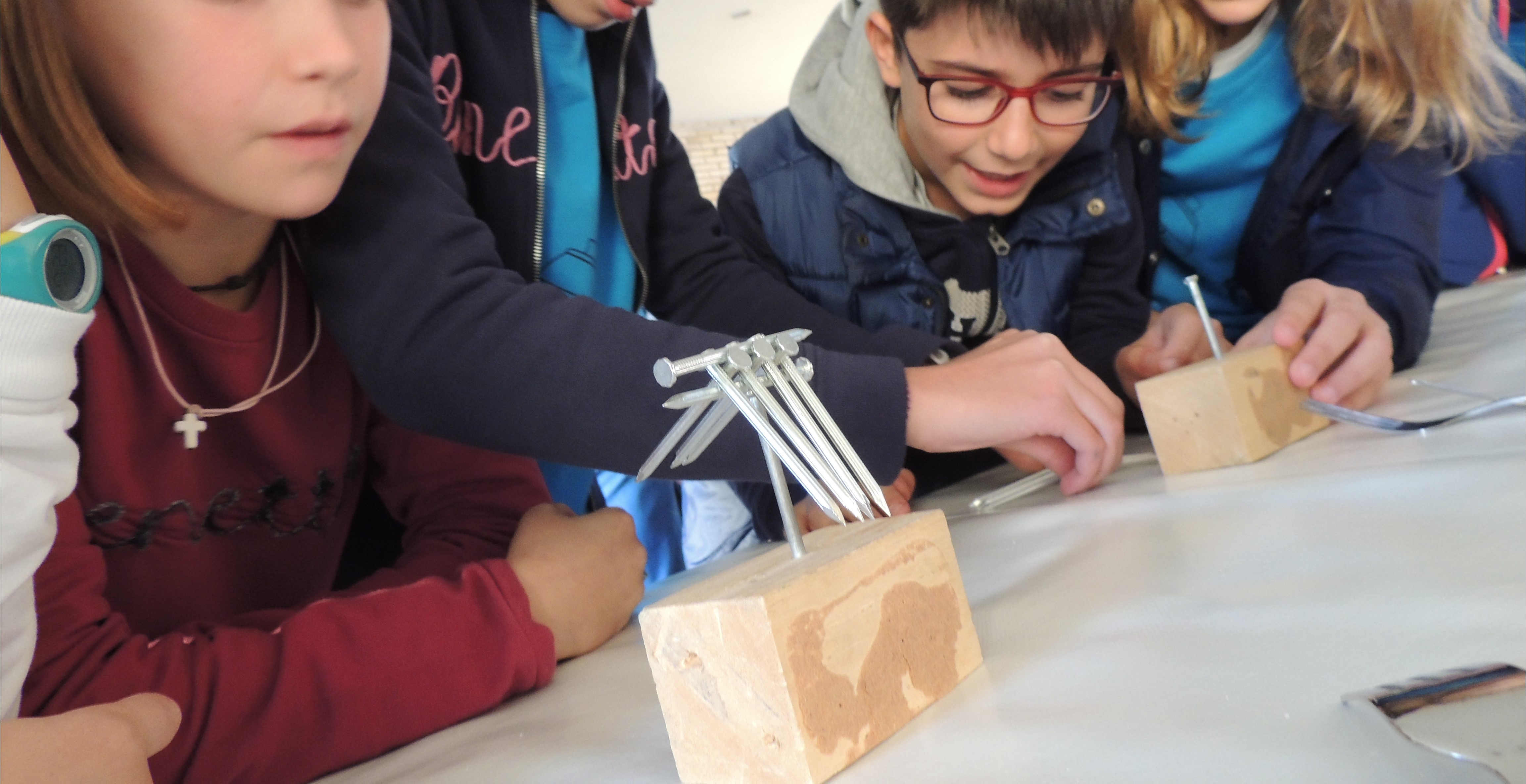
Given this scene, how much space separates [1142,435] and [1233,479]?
0.33 m

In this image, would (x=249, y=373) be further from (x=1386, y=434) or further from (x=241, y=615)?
(x=1386, y=434)

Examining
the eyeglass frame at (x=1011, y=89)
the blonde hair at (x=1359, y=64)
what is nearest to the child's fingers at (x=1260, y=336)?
the eyeglass frame at (x=1011, y=89)

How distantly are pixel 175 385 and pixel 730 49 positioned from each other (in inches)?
209

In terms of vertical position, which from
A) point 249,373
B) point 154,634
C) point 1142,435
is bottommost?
point 1142,435

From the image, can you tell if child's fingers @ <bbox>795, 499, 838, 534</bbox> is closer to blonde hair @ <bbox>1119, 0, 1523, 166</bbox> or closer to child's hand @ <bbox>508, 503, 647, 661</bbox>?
child's hand @ <bbox>508, 503, 647, 661</bbox>

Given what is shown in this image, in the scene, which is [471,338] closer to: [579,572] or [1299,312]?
[579,572]

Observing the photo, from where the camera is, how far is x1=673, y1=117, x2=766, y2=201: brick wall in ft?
23.2

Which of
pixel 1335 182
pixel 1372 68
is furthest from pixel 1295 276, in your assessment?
pixel 1372 68

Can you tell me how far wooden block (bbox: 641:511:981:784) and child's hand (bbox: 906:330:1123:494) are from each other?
8.3 inches

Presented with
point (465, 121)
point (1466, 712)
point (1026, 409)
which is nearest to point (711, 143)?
point (465, 121)

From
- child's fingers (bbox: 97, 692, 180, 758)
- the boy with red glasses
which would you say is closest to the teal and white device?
child's fingers (bbox: 97, 692, 180, 758)

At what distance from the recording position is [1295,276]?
115cm

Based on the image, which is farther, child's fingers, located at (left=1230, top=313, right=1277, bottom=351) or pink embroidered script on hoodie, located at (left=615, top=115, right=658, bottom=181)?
pink embroidered script on hoodie, located at (left=615, top=115, right=658, bottom=181)

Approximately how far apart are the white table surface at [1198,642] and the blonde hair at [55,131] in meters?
0.32
